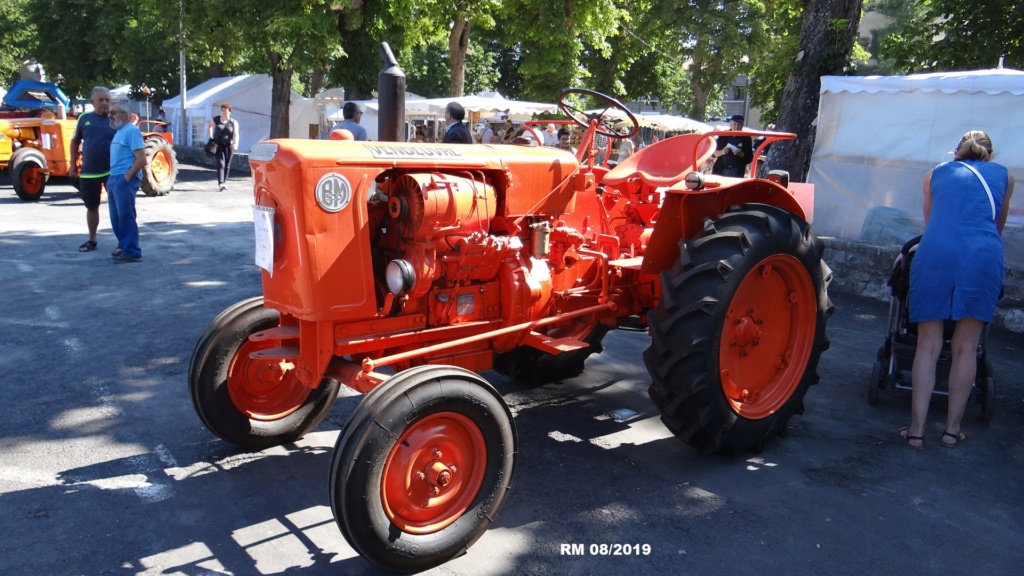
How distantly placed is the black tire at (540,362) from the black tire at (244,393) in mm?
1267

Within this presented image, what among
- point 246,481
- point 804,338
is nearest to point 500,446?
point 246,481

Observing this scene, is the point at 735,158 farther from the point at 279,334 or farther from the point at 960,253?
the point at 279,334

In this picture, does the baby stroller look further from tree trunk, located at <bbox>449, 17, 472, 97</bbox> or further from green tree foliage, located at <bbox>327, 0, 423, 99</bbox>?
tree trunk, located at <bbox>449, 17, 472, 97</bbox>

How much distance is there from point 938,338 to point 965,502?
1.00 m

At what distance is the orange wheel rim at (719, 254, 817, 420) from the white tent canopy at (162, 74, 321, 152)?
908 inches

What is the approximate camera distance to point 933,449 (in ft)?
14.4

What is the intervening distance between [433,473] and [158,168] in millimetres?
12585

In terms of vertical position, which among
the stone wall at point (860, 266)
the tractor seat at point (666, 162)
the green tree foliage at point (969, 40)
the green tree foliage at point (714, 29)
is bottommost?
the stone wall at point (860, 266)

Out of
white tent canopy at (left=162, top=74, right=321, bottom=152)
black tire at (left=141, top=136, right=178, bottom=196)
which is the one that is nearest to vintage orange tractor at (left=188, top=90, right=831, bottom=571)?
black tire at (left=141, top=136, right=178, bottom=196)

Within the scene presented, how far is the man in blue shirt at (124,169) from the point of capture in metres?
7.70

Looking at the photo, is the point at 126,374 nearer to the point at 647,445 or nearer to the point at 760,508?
the point at 647,445

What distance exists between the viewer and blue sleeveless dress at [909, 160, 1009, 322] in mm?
4254

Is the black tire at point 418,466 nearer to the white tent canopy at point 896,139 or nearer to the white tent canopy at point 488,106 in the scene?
the white tent canopy at point 896,139

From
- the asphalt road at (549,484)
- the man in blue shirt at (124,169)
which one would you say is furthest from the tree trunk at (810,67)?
the man in blue shirt at (124,169)
